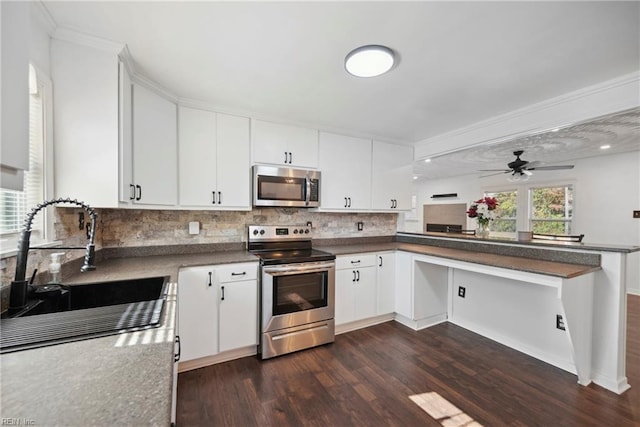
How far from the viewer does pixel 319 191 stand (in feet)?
9.69

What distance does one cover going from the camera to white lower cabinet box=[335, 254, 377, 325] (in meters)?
2.78

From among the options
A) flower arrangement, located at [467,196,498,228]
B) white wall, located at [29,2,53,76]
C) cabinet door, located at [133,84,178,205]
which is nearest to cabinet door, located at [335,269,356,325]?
flower arrangement, located at [467,196,498,228]

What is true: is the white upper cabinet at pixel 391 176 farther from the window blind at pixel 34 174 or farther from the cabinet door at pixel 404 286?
the window blind at pixel 34 174

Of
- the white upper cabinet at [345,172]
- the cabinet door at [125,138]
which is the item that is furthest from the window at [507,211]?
the cabinet door at [125,138]

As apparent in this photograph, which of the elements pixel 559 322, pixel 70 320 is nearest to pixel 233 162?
pixel 70 320

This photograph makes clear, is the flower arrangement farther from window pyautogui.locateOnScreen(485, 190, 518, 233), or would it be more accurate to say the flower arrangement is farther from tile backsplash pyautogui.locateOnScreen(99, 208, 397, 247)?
window pyautogui.locateOnScreen(485, 190, 518, 233)

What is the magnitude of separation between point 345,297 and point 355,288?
0.16 meters

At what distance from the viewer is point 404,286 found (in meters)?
3.05

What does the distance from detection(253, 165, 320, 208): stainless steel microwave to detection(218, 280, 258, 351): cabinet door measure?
33.0 inches

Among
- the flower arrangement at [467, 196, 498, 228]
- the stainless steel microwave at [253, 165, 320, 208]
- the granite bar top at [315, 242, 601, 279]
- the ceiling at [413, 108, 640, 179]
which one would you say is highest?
the ceiling at [413, 108, 640, 179]

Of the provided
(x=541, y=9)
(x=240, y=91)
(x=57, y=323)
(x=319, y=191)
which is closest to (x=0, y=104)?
(x=57, y=323)

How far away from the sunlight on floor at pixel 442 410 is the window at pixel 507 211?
551cm

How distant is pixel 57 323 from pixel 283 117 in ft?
7.65

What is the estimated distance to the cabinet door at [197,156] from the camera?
2.32 meters
